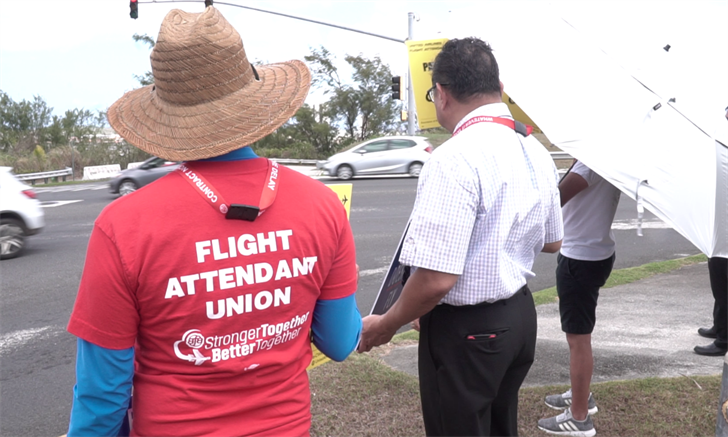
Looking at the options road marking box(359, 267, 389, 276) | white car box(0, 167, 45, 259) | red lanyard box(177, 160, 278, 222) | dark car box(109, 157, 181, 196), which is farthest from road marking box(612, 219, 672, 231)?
dark car box(109, 157, 181, 196)

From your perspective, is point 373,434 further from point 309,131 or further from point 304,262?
point 309,131

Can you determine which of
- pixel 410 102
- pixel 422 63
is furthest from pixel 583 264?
pixel 410 102

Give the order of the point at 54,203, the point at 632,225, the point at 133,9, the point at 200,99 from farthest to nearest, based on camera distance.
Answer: the point at 133,9
the point at 54,203
the point at 632,225
the point at 200,99

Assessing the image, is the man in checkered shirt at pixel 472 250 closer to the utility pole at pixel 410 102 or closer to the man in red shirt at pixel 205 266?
the man in red shirt at pixel 205 266

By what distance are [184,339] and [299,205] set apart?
0.45 meters

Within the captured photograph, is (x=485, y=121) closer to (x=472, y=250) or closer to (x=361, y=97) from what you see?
(x=472, y=250)

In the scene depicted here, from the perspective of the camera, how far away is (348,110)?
118 feet

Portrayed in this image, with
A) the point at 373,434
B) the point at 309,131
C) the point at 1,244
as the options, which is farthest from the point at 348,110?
the point at 373,434

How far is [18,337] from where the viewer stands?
632 centimetres

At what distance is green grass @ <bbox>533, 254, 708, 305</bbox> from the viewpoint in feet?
22.3

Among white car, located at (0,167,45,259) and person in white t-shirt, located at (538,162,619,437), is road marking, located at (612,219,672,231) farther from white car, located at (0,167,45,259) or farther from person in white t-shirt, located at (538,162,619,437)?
white car, located at (0,167,45,259)

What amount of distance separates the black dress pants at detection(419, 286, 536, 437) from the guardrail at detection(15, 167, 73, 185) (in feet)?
94.0

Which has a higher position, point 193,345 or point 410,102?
point 410,102

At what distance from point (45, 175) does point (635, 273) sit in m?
27.2
